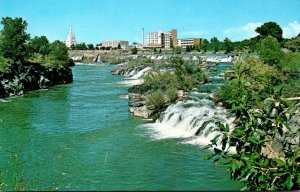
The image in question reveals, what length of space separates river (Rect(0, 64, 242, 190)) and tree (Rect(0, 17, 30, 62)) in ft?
43.2

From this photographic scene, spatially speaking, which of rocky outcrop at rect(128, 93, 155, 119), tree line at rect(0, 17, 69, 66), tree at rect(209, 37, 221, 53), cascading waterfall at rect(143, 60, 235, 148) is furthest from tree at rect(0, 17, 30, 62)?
tree at rect(209, 37, 221, 53)

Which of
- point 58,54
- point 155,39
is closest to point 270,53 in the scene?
point 58,54

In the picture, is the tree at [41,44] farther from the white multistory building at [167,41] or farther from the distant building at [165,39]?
the white multistory building at [167,41]

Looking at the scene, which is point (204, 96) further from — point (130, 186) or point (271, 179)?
point (271, 179)

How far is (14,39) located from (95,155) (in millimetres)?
23575

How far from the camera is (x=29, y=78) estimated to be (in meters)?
31.4

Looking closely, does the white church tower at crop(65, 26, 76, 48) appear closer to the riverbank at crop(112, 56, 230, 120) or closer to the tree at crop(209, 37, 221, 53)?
the tree at crop(209, 37, 221, 53)

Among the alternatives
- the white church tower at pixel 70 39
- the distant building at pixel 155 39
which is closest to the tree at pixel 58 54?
the distant building at pixel 155 39

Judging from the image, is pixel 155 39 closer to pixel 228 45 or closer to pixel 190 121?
pixel 228 45

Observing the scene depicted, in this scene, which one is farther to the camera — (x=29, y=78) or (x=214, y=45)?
(x=214, y=45)

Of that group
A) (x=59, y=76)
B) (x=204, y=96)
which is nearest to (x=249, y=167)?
(x=204, y=96)

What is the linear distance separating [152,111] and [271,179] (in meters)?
15.6

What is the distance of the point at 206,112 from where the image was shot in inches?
639

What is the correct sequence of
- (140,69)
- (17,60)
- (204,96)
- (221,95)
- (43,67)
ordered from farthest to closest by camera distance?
(140,69) < (43,67) < (17,60) < (204,96) < (221,95)
